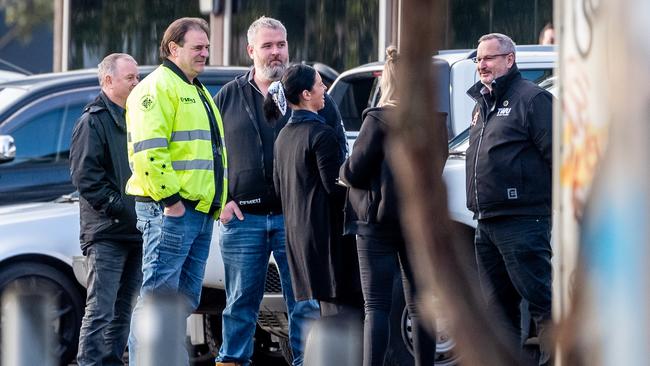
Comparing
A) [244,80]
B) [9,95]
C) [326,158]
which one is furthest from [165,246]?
[9,95]

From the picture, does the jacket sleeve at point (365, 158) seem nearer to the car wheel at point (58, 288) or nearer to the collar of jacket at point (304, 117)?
the collar of jacket at point (304, 117)

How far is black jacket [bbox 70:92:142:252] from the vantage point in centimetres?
691

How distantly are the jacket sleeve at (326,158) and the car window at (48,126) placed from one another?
3.69m

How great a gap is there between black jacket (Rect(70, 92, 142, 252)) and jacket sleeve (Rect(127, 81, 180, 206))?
2.06 feet

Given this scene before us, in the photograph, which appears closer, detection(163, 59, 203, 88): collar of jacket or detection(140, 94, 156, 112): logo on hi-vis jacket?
detection(140, 94, 156, 112): logo on hi-vis jacket

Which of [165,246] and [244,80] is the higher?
[244,80]

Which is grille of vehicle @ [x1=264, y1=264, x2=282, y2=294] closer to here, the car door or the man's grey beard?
the man's grey beard

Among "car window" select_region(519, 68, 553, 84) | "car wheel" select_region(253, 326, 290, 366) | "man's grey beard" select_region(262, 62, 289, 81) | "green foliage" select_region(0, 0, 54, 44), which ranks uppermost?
"green foliage" select_region(0, 0, 54, 44)

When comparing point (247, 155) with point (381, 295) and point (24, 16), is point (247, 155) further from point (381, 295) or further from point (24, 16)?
point (24, 16)

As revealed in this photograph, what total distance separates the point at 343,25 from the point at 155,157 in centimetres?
1006

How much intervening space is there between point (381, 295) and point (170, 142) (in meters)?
1.23

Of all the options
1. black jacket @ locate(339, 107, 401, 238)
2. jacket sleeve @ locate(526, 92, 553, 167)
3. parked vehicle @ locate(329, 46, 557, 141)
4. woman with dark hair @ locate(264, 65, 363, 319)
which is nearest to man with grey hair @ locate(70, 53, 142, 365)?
woman with dark hair @ locate(264, 65, 363, 319)

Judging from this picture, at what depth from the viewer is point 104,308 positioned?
6871mm

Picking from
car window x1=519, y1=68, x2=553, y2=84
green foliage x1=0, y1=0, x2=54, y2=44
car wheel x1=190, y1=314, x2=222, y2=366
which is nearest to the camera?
car wheel x1=190, y1=314, x2=222, y2=366
